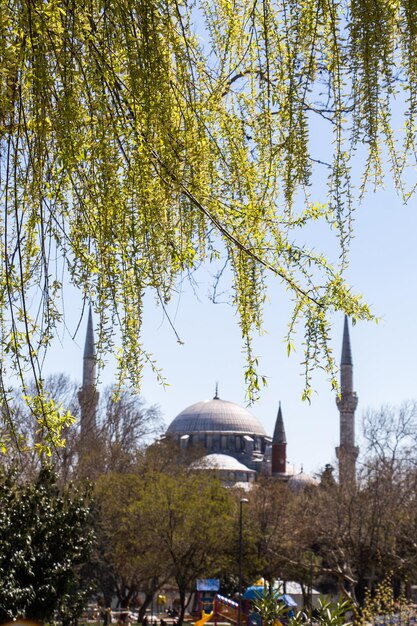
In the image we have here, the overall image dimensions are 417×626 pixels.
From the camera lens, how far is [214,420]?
101750mm

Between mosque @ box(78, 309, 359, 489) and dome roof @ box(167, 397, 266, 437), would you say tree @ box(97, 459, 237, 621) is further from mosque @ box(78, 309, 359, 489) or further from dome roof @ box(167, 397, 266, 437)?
dome roof @ box(167, 397, 266, 437)

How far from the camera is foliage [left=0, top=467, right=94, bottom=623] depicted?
15.5 meters

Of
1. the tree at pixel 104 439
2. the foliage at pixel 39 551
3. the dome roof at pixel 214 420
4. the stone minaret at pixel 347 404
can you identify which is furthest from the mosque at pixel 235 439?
the foliage at pixel 39 551

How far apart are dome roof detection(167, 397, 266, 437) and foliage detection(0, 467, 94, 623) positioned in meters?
81.5

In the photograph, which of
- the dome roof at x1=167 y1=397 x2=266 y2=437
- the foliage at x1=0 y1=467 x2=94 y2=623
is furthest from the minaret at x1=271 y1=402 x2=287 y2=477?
the foliage at x1=0 y1=467 x2=94 y2=623

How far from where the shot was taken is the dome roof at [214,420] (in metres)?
101

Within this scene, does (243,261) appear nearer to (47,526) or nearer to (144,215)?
(144,215)

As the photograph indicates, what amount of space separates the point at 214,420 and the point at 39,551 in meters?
85.1

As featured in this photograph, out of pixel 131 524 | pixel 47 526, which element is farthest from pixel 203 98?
pixel 131 524

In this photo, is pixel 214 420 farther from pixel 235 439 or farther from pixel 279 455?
pixel 279 455

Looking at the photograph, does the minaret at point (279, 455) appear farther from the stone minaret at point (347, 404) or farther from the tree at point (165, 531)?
the tree at point (165, 531)

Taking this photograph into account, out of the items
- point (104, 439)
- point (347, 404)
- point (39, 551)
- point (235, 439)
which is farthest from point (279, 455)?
point (39, 551)

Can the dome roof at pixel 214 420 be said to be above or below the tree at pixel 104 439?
above

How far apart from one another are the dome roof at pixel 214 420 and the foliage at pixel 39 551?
267ft
